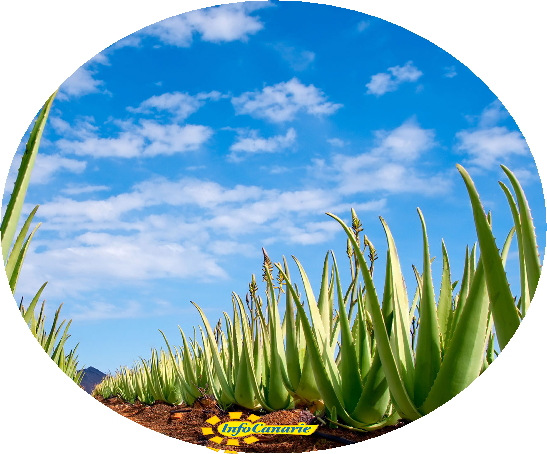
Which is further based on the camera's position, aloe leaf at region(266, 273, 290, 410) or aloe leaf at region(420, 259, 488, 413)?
aloe leaf at region(266, 273, 290, 410)

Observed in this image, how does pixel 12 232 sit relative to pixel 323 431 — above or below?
above

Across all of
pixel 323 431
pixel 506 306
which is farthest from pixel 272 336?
pixel 506 306

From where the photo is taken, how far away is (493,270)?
1.30 feet

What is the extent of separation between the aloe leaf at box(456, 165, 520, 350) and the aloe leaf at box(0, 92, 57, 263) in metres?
0.40

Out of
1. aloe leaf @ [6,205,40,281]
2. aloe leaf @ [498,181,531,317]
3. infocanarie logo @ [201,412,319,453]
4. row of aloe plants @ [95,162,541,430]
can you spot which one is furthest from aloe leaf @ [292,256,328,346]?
aloe leaf @ [6,205,40,281]

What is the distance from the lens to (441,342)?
53 cm

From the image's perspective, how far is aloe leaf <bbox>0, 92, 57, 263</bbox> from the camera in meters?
0.44

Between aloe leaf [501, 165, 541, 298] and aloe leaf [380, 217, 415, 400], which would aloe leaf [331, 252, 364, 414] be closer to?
aloe leaf [380, 217, 415, 400]

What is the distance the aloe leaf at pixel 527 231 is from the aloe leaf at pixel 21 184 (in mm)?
435

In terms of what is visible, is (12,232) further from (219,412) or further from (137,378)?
(137,378)

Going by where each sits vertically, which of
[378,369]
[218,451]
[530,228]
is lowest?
[218,451]

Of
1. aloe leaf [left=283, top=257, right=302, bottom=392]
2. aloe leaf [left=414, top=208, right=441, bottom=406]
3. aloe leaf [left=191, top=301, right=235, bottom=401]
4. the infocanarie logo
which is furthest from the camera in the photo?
aloe leaf [left=191, top=301, right=235, bottom=401]

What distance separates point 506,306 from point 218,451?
39cm

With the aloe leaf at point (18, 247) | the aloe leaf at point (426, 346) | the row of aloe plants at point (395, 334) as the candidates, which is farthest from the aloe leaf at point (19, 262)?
the aloe leaf at point (426, 346)
